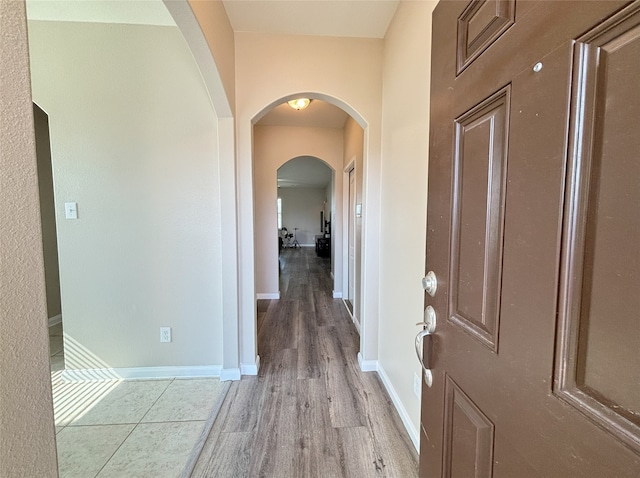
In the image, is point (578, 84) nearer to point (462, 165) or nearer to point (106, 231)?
point (462, 165)

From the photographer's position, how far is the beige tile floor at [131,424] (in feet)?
4.89

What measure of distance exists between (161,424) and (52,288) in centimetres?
269

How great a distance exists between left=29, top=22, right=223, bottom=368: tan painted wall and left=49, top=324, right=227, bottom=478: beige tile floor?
0.19 metres

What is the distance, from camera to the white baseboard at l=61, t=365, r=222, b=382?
224 centimetres

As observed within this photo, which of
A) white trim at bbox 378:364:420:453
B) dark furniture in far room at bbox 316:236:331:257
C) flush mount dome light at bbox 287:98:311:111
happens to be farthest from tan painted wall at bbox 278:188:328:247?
white trim at bbox 378:364:420:453

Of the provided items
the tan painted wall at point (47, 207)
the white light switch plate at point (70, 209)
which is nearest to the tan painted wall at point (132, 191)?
the white light switch plate at point (70, 209)

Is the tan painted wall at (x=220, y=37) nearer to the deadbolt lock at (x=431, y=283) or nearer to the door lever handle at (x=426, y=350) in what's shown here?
the deadbolt lock at (x=431, y=283)

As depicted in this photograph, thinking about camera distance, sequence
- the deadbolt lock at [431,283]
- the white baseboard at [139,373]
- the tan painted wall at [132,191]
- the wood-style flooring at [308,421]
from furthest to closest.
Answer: the white baseboard at [139,373] < the tan painted wall at [132,191] < the wood-style flooring at [308,421] < the deadbolt lock at [431,283]

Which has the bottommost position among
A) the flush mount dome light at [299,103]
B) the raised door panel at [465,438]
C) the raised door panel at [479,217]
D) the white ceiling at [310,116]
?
the raised door panel at [465,438]

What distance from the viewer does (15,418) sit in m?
0.47

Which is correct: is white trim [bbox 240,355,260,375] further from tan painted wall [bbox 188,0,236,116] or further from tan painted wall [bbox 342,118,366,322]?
tan painted wall [bbox 188,0,236,116]

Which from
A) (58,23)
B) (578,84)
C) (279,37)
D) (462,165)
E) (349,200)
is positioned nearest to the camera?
(578,84)

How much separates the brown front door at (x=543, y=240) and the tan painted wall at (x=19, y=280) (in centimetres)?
88

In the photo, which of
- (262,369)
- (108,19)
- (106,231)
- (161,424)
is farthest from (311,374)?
(108,19)
